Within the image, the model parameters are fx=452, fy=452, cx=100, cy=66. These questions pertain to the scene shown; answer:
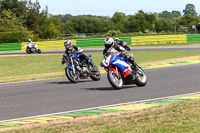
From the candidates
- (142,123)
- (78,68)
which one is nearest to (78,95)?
(78,68)

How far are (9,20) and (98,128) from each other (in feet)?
250

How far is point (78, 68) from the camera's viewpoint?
51.9ft

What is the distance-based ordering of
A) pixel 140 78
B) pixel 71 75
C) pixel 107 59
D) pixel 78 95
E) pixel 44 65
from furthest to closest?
pixel 44 65 < pixel 71 75 < pixel 140 78 < pixel 107 59 < pixel 78 95

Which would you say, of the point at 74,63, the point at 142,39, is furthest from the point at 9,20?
the point at 74,63

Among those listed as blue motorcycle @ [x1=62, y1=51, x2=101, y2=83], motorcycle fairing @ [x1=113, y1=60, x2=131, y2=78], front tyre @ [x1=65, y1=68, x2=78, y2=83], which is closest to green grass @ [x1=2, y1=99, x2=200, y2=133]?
motorcycle fairing @ [x1=113, y1=60, x2=131, y2=78]

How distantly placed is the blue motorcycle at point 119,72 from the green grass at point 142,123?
386 centimetres

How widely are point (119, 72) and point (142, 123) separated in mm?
5794

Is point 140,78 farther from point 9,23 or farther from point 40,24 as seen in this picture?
point 40,24

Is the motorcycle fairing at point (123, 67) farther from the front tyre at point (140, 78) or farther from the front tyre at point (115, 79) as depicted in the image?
the front tyre at point (140, 78)

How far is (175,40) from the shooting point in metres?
45.7

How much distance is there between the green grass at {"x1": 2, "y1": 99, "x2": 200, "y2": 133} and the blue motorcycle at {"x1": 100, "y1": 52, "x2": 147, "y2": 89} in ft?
12.7

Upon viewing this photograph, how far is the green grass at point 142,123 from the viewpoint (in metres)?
6.54

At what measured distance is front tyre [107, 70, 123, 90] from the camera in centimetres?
1249

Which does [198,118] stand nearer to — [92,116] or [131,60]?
[92,116]
